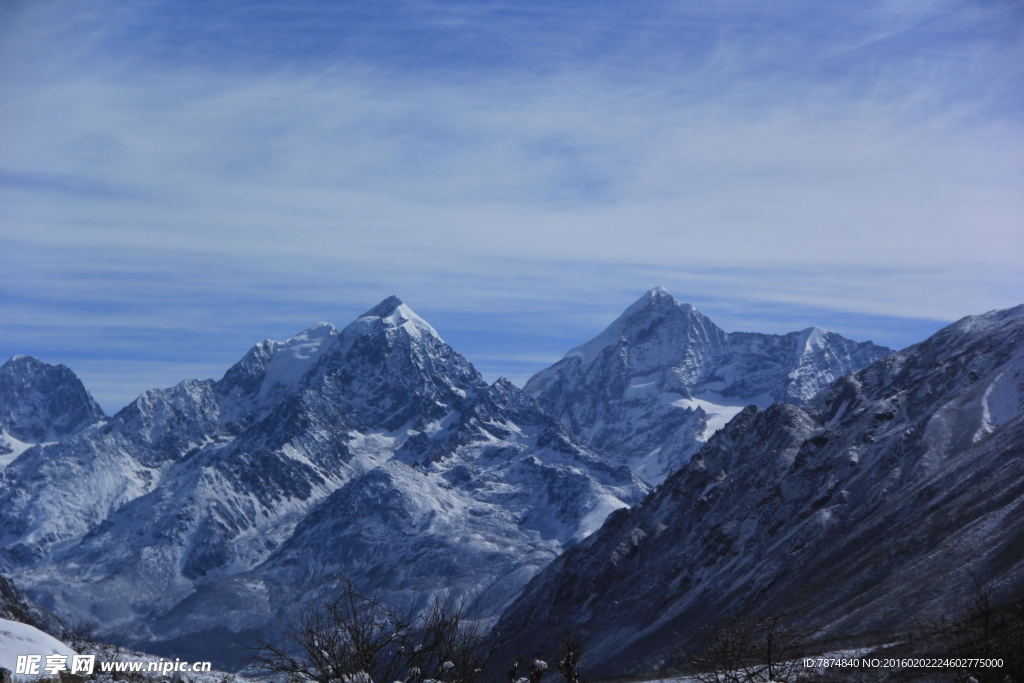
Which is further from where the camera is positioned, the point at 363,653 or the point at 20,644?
the point at 20,644

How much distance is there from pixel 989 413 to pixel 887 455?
1870cm

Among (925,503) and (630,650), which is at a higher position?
(925,503)

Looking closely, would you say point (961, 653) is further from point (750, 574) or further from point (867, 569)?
point (750, 574)

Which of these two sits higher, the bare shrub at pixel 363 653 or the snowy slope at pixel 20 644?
the bare shrub at pixel 363 653

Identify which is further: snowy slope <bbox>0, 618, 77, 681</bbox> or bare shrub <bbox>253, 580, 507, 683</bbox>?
snowy slope <bbox>0, 618, 77, 681</bbox>

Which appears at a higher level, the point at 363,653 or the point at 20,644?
the point at 363,653

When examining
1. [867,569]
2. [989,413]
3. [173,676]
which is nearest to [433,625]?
[173,676]

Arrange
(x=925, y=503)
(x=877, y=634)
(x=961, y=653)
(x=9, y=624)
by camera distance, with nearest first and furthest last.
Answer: (x=9, y=624) → (x=961, y=653) → (x=877, y=634) → (x=925, y=503)

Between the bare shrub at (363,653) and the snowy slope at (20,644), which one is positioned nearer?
the bare shrub at (363,653)

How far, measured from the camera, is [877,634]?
353 feet

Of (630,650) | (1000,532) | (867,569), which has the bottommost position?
(630,650)

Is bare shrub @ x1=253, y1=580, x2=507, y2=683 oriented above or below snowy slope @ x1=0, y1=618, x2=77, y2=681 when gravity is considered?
above

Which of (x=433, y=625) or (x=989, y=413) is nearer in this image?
(x=433, y=625)

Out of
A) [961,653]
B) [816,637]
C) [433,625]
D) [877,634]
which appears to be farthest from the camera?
[816,637]
